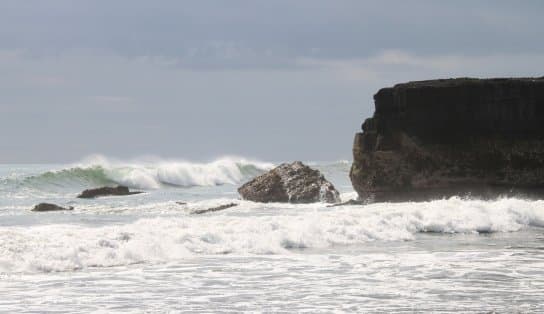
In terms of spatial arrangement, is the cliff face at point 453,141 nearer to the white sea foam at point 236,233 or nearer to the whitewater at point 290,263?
the white sea foam at point 236,233

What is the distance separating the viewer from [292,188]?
3459 cm

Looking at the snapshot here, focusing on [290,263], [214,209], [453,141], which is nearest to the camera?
[290,263]

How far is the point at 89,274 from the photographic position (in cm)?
1480

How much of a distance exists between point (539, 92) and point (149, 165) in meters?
40.1

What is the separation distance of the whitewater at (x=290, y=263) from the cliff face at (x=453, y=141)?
19.0 feet

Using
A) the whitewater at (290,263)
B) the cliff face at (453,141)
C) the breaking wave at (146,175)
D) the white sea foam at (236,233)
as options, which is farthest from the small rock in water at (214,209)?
the breaking wave at (146,175)

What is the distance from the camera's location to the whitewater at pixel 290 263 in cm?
1205

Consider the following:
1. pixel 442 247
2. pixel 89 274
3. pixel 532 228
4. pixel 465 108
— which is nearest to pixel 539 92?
pixel 465 108

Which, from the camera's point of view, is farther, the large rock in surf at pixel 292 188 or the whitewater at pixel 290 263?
the large rock in surf at pixel 292 188

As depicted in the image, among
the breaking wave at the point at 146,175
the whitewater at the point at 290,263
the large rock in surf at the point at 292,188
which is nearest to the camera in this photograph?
the whitewater at the point at 290,263

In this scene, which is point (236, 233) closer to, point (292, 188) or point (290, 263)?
point (290, 263)

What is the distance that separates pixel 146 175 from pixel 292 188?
27081 millimetres

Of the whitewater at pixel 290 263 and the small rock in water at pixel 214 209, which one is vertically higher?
the small rock in water at pixel 214 209

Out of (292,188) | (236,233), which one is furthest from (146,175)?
(236,233)
